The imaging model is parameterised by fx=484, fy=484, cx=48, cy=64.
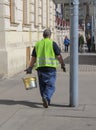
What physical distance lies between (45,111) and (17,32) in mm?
9754

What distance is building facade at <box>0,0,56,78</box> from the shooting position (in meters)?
16.8

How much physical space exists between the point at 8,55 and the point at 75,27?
22.2 feet

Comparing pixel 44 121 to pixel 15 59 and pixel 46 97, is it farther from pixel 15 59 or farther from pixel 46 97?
pixel 15 59

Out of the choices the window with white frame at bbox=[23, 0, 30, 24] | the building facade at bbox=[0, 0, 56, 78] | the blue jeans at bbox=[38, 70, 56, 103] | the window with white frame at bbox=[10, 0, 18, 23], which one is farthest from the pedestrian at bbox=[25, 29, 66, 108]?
the window with white frame at bbox=[23, 0, 30, 24]

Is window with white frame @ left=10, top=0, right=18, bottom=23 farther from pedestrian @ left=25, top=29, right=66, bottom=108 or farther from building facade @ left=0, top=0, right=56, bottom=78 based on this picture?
pedestrian @ left=25, top=29, right=66, bottom=108

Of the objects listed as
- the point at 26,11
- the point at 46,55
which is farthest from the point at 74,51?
the point at 26,11

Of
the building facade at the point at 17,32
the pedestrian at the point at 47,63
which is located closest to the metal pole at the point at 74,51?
the pedestrian at the point at 47,63

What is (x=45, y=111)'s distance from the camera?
10.0 m

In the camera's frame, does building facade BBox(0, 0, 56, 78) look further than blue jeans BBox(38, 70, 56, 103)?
Yes

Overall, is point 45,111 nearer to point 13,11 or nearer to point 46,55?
point 46,55

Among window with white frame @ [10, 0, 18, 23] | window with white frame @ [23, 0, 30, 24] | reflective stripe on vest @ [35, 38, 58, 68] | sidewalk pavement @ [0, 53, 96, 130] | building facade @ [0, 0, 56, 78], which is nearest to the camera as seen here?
sidewalk pavement @ [0, 53, 96, 130]

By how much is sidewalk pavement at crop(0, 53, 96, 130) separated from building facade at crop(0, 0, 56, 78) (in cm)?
275

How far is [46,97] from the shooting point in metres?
10.4

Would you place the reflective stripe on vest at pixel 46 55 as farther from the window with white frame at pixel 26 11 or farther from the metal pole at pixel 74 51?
the window with white frame at pixel 26 11
